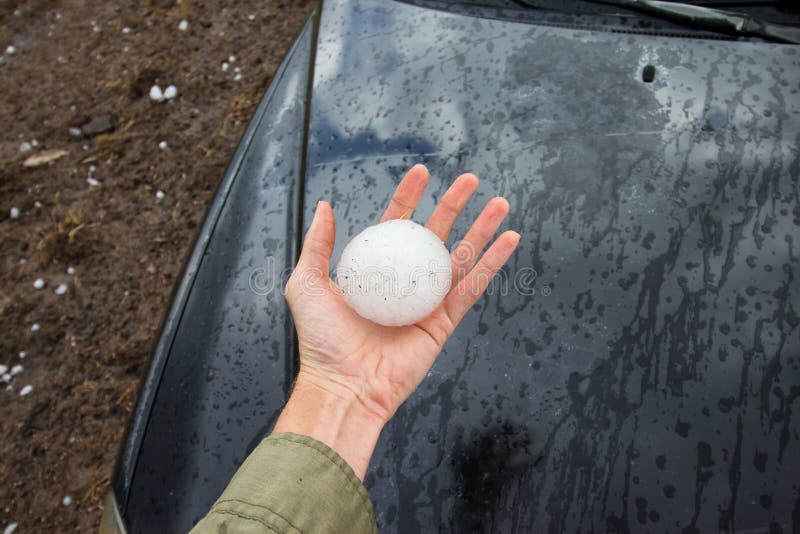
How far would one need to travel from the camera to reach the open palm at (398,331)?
1507mm

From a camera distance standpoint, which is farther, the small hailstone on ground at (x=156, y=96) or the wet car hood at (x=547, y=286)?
the small hailstone on ground at (x=156, y=96)

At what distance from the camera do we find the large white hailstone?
1527mm

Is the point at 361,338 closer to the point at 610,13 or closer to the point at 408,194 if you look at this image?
the point at 408,194

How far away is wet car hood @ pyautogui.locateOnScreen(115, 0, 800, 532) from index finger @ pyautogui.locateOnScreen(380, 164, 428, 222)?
0.05 metres

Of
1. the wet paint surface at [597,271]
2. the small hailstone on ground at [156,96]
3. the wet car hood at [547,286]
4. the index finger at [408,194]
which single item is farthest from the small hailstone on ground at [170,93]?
the index finger at [408,194]

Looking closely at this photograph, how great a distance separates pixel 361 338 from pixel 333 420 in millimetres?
232

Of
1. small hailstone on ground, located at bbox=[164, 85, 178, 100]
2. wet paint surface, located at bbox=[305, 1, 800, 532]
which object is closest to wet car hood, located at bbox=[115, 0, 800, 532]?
wet paint surface, located at bbox=[305, 1, 800, 532]

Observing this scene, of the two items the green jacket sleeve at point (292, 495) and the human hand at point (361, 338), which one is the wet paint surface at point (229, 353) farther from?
the green jacket sleeve at point (292, 495)

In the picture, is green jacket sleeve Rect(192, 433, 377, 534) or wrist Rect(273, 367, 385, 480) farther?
wrist Rect(273, 367, 385, 480)

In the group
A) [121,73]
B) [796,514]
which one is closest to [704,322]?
[796,514]

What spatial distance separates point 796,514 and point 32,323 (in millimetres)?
2910

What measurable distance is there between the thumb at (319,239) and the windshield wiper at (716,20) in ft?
3.72

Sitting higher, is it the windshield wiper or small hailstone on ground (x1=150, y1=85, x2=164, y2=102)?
the windshield wiper

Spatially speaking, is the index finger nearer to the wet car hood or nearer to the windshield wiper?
the wet car hood
